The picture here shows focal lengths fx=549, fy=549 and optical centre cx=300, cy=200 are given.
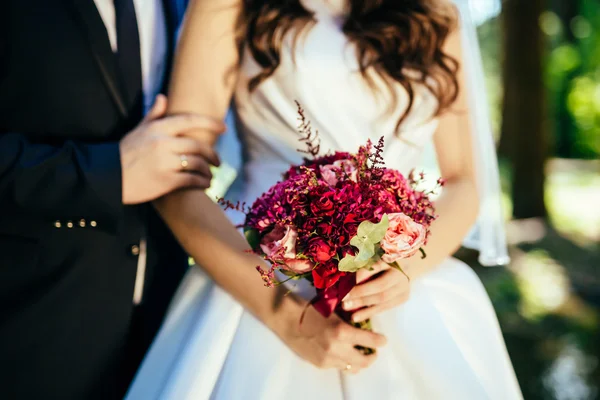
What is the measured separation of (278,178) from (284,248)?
71 centimetres

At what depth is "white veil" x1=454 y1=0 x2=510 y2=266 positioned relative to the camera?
88.2 inches

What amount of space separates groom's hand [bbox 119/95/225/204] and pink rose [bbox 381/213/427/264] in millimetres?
757

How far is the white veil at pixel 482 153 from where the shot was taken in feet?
7.35

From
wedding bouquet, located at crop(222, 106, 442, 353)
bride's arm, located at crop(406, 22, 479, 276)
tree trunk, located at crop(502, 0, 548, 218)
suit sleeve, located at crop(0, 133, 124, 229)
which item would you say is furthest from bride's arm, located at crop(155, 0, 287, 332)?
tree trunk, located at crop(502, 0, 548, 218)

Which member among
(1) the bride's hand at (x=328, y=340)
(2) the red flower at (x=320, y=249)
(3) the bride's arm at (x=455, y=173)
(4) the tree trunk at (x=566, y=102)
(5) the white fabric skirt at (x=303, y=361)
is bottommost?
(4) the tree trunk at (x=566, y=102)

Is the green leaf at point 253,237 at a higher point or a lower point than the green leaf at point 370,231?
lower

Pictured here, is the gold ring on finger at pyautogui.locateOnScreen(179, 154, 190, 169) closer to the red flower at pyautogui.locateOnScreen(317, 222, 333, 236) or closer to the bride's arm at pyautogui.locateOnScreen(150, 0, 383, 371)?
the bride's arm at pyautogui.locateOnScreen(150, 0, 383, 371)

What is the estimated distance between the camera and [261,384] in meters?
1.62

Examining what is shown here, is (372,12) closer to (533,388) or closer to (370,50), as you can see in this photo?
(370,50)

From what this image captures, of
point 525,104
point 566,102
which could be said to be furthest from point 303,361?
point 566,102

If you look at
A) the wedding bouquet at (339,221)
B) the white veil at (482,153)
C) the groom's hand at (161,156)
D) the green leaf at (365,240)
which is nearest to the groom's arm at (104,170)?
the groom's hand at (161,156)

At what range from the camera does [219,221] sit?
1.78m

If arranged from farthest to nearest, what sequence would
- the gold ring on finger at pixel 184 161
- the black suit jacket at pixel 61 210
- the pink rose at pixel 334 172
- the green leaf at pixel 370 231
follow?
the gold ring on finger at pixel 184 161, the black suit jacket at pixel 61 210, the pink rose at pixel 334 172, the green leaf at pixel 370 231

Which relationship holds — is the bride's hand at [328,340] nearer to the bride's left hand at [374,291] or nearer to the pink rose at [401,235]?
the bride's left hand at [374,291]
